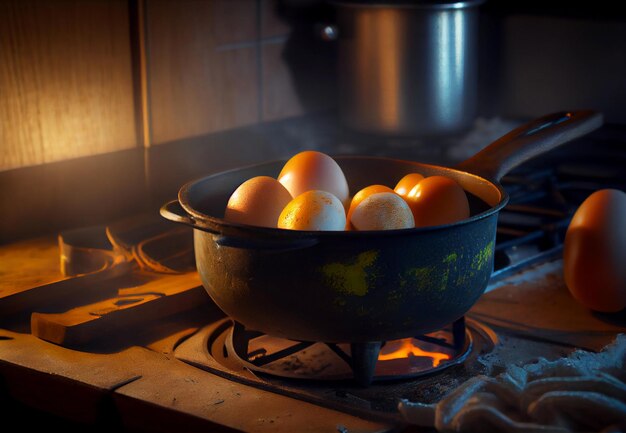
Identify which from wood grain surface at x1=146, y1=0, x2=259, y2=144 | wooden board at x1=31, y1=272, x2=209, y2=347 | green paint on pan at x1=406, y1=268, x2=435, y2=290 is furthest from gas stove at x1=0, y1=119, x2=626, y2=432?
wood grain surface at x1=146, y1=0, x2=259, y2=144

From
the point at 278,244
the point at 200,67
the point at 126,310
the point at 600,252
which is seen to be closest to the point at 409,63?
the point at 200,67

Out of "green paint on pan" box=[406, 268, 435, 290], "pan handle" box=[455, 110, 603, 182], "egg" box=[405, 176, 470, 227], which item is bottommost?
"green paint on pan" box=[406, 268, 435, 290]

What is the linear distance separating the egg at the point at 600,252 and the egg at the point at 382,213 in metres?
0.29

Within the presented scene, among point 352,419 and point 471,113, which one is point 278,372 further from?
point 471,113

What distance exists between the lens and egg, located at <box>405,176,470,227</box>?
3.16ft

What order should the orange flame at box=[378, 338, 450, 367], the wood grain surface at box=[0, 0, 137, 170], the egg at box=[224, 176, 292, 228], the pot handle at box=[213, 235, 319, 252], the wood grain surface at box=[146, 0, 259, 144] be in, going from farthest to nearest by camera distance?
the wood grain surface at box=[146, 0, 259, 144]
the wood grain surface at box=[0, 0, 137, 170]
the orange flame at box=[378, 338, 450, 367]
the egg at box=[224, 176, 292, 228]
the pot handle at box=[213, 235, 319, 252]

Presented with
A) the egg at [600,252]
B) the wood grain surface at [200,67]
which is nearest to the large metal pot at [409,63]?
the wood grain surface at [200,67]

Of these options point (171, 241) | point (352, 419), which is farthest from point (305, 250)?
point (171, 241)

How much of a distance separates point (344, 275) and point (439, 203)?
0.18 meters

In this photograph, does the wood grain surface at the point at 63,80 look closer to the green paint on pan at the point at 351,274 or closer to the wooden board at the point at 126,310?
the wooden board at the point at 126,310

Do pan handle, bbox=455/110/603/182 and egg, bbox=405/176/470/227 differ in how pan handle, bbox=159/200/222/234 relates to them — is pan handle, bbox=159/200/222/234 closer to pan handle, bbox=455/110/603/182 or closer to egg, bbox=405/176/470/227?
egg, bbox=405/176/470/227

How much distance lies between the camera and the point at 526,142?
111 cm

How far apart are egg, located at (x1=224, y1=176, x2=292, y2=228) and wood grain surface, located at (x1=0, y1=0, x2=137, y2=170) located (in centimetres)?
54

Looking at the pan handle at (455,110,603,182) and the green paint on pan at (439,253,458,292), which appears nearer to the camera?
the green paint on pan at (439,253,458,292)
